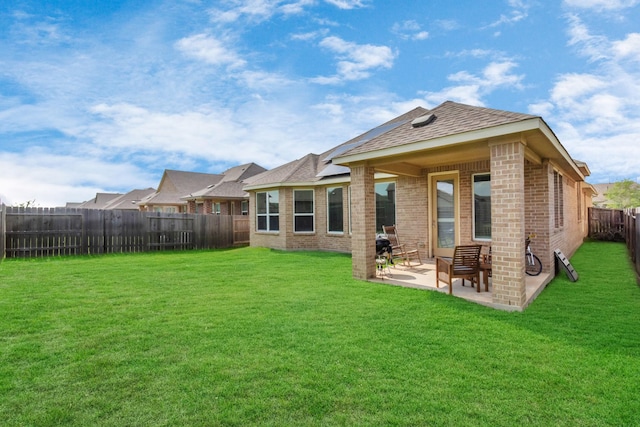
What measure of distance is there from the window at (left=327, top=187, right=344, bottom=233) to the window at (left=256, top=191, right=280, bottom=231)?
2646 millimetres

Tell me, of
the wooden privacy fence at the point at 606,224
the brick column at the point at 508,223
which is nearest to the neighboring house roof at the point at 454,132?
the brick column at the point at 508,223

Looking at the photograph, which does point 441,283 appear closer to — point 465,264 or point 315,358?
Result: point 465,264

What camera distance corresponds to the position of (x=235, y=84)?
11.8 meters

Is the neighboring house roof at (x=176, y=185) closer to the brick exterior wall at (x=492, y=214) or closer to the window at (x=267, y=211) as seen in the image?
the window at (x=267, y=211)

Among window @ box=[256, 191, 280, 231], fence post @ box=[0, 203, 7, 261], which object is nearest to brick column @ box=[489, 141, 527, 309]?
window @ box=[256, 191, 280, 231]

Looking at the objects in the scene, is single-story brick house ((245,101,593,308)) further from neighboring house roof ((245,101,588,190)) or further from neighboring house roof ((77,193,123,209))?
neighboring house roof ((77,193,123,209))

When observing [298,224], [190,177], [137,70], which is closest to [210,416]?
[137,70]

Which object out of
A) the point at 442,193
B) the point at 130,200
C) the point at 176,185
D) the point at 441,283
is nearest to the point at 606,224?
the point at 442,193

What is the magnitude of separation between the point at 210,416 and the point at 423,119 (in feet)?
22.4

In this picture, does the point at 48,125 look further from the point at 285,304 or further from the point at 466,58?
the point at 466,58

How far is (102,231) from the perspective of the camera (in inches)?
552

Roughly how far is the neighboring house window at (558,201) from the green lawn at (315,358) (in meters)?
2.97

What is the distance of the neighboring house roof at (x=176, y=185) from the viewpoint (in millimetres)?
29531

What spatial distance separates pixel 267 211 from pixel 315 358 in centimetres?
1261
